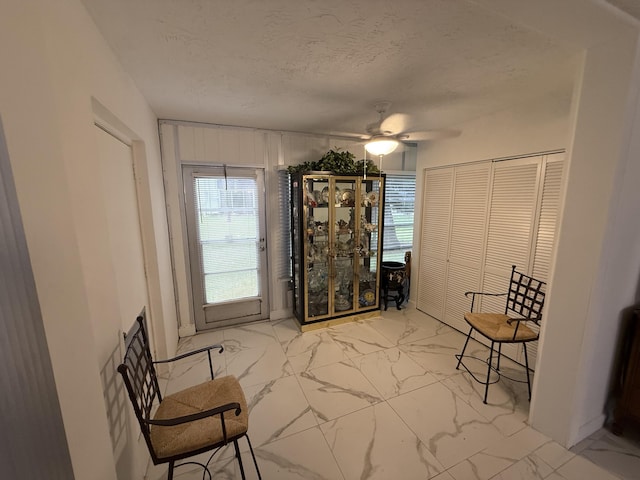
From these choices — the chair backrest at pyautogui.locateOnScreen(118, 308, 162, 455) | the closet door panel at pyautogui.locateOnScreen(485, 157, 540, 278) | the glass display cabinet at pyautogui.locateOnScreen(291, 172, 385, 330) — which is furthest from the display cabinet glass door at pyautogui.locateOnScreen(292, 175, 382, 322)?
the chair backrest at pyautogui.locateOnScreen(118, 308, 162, 455)

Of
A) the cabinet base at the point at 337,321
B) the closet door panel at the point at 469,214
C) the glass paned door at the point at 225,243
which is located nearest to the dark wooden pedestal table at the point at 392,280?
the cabinet base at the point at 337,321

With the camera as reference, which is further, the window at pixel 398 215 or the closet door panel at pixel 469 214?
the window at pixel 398 215

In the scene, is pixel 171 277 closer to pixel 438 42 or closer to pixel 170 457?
pixel 170 457

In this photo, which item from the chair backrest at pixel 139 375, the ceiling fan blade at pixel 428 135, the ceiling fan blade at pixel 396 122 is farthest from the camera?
the ceiling fan blade at pixel 396 122

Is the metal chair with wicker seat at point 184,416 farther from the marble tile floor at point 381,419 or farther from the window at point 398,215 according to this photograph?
the window at point 398,215

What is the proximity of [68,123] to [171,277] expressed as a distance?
7.05 feet

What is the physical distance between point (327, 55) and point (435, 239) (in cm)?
253

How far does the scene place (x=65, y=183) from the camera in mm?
833

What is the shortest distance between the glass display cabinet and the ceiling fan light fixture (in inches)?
35.7

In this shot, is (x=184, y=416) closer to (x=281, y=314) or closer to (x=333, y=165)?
(x=281, y=314)

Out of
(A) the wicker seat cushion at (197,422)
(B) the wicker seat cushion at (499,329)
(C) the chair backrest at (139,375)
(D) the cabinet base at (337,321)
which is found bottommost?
(D) the cabinet base at (337,321)

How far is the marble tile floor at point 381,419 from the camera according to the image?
1.56 metres

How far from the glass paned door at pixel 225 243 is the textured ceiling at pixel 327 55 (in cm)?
78

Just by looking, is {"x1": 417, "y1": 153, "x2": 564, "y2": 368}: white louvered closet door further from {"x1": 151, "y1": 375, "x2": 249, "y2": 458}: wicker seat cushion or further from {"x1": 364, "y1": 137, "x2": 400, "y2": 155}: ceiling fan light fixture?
{"x1": 151, "y1": 375, "x2": 249, "y2": 458}: wicker seat cushion
